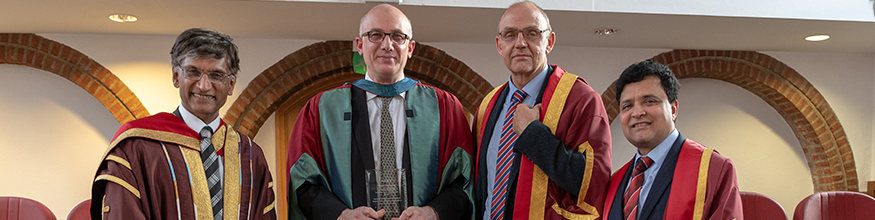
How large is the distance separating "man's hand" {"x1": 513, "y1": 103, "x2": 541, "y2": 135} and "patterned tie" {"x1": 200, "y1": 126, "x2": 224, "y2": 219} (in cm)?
101

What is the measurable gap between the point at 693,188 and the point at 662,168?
0.13 meters

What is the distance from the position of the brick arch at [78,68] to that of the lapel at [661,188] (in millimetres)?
4350

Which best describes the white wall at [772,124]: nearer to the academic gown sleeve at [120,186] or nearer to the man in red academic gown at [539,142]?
the man in red academic gown at [539,142]

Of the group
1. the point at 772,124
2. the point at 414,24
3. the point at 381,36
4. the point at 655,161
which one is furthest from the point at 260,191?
the point at 772,124

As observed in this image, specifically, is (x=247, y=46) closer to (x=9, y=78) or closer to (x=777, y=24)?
(x=9, y=78)

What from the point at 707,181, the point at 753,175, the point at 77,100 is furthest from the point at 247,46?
the point at 753,175

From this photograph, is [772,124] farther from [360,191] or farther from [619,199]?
[360,191]

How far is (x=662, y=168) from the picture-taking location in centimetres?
180

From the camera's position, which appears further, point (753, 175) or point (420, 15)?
point (753, 175)

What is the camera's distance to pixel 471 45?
541cm

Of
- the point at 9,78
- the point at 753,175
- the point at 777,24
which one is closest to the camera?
the point at 777,24

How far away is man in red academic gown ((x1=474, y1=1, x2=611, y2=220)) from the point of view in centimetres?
197

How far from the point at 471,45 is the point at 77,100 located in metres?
3.51

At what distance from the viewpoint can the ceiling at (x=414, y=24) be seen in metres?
3.92
